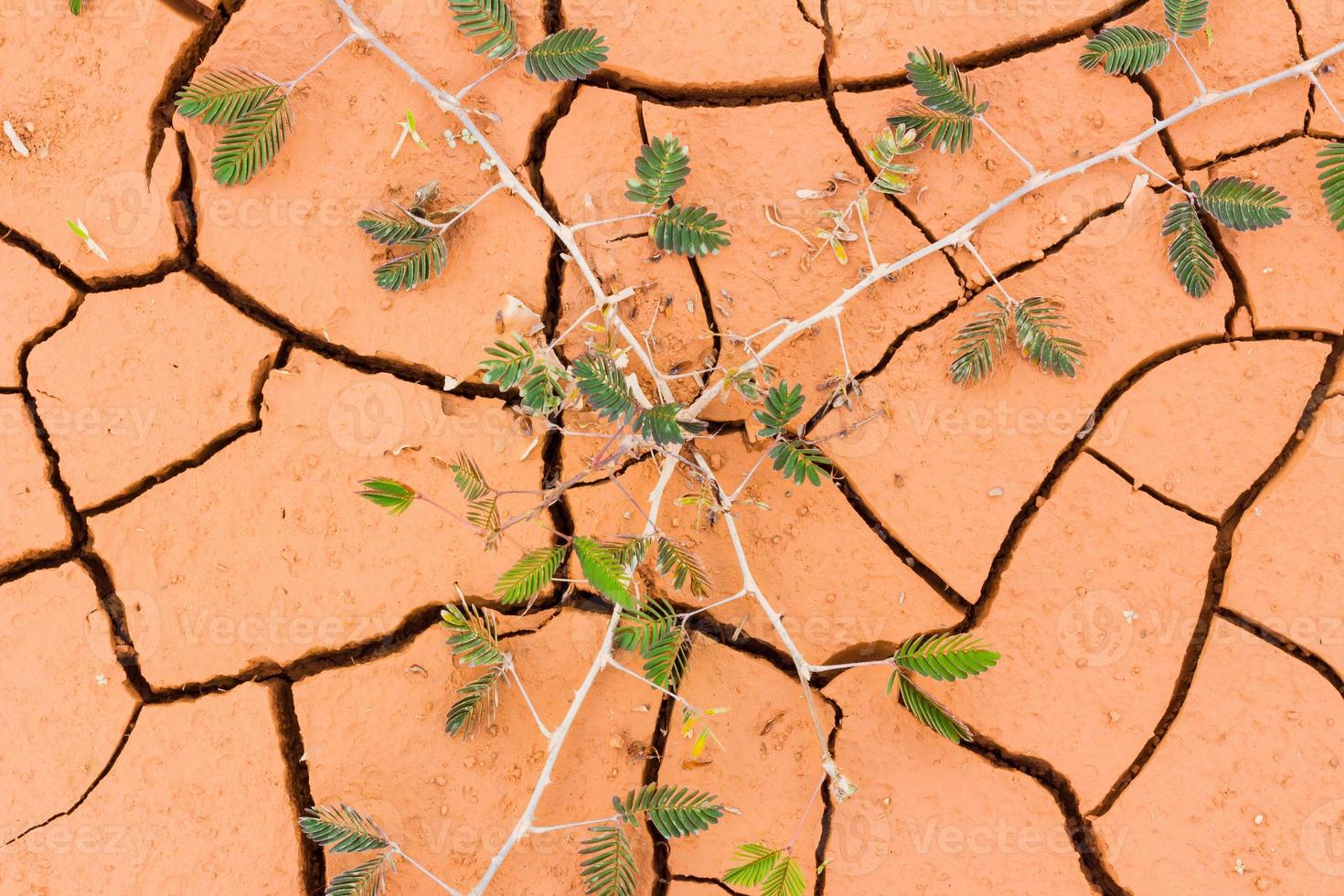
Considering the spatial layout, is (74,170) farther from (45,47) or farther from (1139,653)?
(1139,653)

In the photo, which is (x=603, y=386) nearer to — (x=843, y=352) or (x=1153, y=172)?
(x=843, y=352)

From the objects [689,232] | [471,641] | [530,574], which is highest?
[689,232]

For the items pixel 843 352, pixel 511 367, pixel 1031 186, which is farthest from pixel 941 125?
pixel 511 367

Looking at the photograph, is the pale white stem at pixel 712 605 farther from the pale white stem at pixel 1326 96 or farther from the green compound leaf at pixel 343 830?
the pale white stem at pixel 1326 96

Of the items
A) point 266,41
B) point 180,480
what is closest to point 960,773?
point 180,480

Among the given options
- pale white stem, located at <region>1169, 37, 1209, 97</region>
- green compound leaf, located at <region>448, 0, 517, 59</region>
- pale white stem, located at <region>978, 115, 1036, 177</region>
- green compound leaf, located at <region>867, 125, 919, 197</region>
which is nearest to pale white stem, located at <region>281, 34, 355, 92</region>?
green compound leaf, located at <region>448, 0, 517, 59</region>
